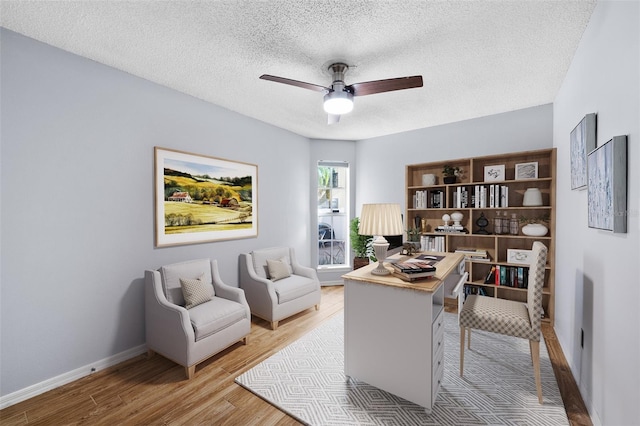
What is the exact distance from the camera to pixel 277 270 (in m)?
3.65

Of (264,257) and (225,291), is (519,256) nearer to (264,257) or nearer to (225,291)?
(264,257)

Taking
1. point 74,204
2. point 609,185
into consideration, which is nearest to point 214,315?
point 74,204

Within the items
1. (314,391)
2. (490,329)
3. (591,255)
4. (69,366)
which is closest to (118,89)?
(69,366)

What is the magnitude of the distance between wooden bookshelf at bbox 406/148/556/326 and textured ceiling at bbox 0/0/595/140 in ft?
2.98

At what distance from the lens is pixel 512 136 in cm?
373

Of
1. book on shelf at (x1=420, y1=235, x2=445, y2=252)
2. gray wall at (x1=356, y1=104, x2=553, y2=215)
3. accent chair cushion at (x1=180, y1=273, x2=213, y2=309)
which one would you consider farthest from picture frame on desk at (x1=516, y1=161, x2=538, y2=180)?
accent chair cushion at (x1=180, y1=273, x2=213, y2=309)

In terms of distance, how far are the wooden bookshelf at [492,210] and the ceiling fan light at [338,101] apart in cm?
218

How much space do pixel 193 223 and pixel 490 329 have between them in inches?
122

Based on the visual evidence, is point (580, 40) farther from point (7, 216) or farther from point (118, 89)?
point (7, 216)

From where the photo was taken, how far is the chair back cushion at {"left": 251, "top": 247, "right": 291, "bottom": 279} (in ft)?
12.0

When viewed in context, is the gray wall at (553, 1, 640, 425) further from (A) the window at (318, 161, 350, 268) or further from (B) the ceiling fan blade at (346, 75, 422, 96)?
(A) the window at (318, 161, 350, 268)

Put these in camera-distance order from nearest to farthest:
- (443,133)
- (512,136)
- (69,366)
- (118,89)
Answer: (69,366) → (118,89) → (512,136) → (443,133)

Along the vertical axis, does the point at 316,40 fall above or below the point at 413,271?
above

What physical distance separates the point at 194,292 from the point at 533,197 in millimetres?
4033
